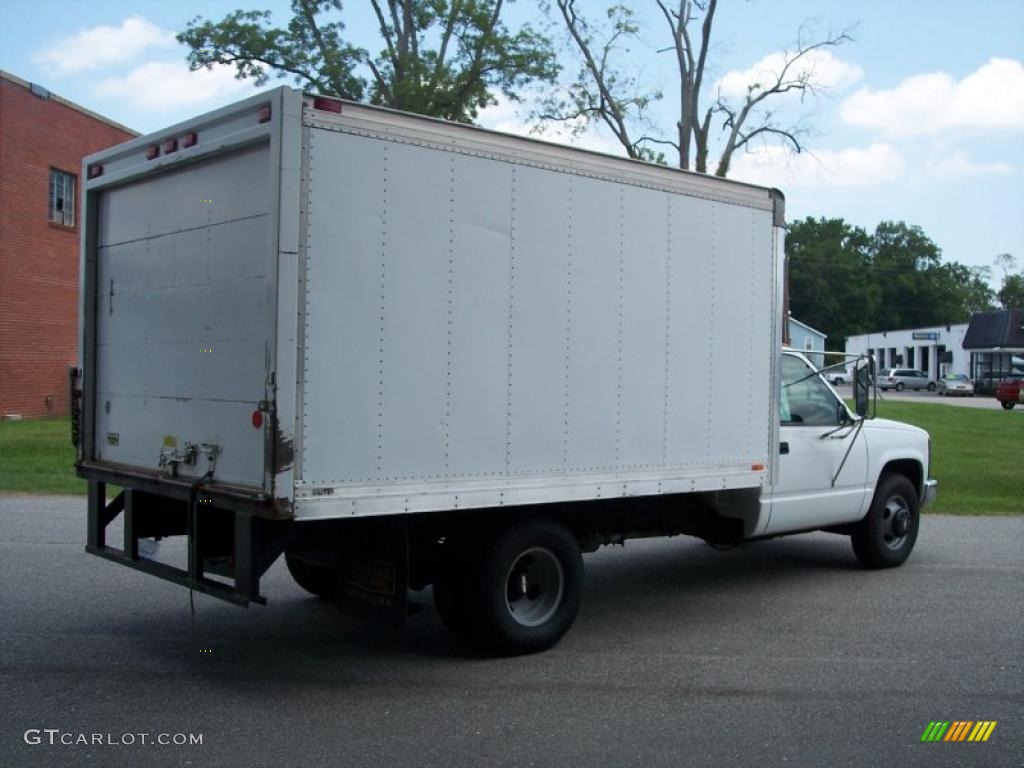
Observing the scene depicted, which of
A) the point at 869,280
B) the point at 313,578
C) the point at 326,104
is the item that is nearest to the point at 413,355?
the point at 326,104

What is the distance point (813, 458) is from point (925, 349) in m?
74.1

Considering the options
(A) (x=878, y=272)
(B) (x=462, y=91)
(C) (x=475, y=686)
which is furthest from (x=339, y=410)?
(A) (x=878, y=272)

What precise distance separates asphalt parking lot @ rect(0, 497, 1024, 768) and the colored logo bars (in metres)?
0.05

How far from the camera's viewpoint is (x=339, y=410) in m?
Result: 5.22

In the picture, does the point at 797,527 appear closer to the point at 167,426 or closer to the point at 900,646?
the point at 900,646

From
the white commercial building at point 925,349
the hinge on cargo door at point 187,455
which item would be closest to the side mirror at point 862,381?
the hinge on cargo door at point 187,455

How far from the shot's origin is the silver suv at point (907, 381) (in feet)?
219

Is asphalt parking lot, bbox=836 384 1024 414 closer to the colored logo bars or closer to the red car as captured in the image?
the red car

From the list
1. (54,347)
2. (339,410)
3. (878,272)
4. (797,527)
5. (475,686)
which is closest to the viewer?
(339,410)

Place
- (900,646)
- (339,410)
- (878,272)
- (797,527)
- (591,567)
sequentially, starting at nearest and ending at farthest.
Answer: (339,410) → (900,646) → (797,527) → (591,567) → (878,272)

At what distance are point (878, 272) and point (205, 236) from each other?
113 m

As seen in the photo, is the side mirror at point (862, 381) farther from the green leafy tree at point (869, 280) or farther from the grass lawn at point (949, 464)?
the green leafy tree at point (869, 280)

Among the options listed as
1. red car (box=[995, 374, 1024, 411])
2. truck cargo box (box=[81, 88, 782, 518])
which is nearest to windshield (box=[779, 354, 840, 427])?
truck cargo box (box=[81, 88, 782, 518])

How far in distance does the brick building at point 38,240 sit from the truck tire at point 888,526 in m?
21.7
